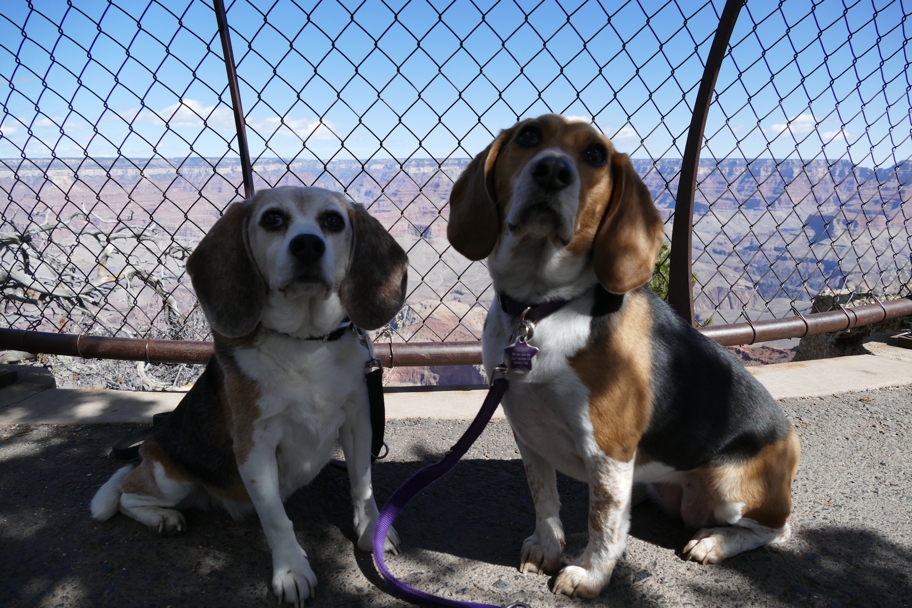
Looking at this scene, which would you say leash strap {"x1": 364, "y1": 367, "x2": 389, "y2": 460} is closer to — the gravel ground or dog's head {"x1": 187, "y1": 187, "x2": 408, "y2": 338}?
dog's head {"x1": 187, "y1": 187, "x2": 408, "y2": 338}

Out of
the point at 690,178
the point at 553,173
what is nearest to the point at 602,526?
the point at 553,173

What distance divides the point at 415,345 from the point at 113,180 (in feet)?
7.18

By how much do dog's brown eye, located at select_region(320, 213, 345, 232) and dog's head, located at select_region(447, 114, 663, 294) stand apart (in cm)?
39

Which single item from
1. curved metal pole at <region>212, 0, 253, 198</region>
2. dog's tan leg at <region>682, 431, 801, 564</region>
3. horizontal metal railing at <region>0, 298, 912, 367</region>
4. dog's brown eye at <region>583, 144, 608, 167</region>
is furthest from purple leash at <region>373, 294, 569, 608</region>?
curved metal pole at <region>212, 0, 253, 198</region>

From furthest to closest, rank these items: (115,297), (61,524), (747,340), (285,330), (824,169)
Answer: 1. (115,297)
2. (824,169)
3. (747,340)
4. (61,524)
5. (285,330)

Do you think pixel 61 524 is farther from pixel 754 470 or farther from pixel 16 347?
pixel 754 470

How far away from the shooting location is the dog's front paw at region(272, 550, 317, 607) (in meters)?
1.79

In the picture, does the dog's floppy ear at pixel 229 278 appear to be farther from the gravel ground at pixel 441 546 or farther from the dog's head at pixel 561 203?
the gravel ground at pixel 441 546

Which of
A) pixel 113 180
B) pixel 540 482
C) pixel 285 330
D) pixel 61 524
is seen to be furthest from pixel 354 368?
pixel 113 180

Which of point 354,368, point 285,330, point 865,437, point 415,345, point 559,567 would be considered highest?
point 285,330

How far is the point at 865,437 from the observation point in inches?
120

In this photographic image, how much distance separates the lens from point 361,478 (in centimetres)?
210

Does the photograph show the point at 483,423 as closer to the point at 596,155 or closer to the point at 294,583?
the point at 294,583

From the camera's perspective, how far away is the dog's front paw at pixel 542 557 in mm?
1961
